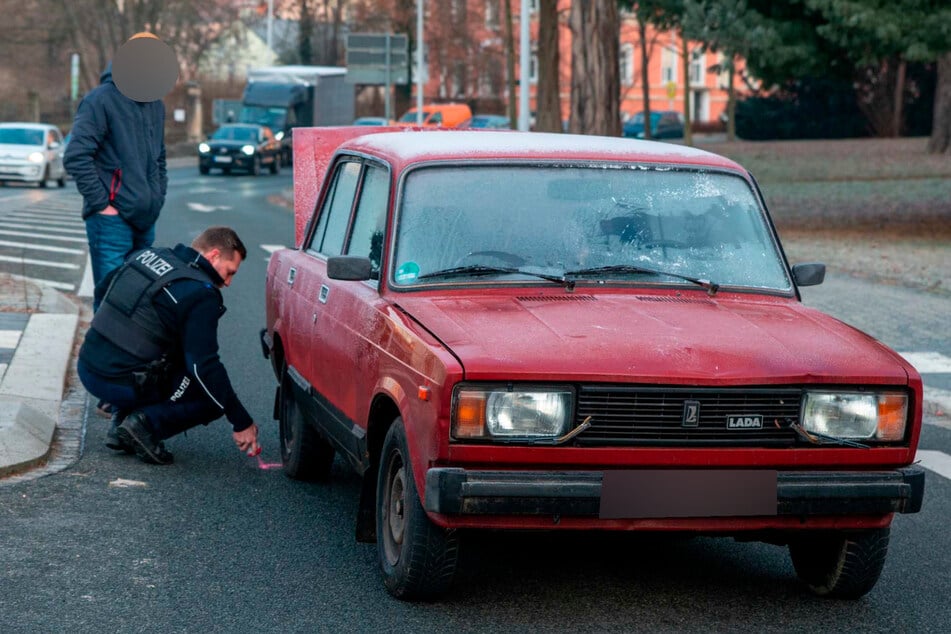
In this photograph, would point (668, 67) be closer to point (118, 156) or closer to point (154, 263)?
point (118, 156)

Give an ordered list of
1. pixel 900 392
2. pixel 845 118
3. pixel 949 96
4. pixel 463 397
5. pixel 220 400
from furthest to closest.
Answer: pixel 845 118 < pixel 949 96 < pixel 220 400 < pixel 900 392 < pixel 463 397

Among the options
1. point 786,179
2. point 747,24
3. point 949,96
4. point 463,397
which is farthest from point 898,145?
point 463,397

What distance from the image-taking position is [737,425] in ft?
15.8

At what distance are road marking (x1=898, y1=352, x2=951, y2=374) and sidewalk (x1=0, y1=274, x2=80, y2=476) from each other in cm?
603

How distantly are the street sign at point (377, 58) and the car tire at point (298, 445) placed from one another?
93.7ft

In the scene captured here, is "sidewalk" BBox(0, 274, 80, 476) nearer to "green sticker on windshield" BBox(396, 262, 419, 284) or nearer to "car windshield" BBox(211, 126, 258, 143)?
"green sticker on windshield" BBox(396, 262, 419, 284)

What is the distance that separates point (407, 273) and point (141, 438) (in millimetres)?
2241

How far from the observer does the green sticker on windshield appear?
18.6ft

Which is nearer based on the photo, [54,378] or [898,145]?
[54,378]

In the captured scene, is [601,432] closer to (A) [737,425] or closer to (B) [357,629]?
(A) [737,425]

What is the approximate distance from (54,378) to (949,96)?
28.0m

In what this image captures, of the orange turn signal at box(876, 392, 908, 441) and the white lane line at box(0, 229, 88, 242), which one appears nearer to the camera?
the orange turn signal at box(876, 392, 908, 441)

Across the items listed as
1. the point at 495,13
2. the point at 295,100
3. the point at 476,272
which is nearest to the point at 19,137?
the point at 295,100

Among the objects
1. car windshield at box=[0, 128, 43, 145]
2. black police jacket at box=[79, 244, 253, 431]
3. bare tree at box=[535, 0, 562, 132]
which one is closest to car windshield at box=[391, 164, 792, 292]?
black police jacket at box=[79, 244, 253, 431]
